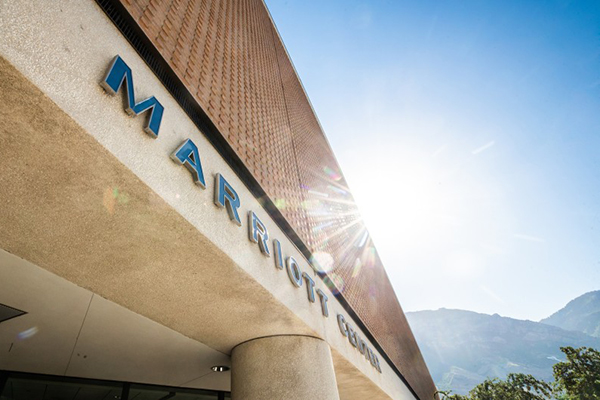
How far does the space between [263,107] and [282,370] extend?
4.81 metres

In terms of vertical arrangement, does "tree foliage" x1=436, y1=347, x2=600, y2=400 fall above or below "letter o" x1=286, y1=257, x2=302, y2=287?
below

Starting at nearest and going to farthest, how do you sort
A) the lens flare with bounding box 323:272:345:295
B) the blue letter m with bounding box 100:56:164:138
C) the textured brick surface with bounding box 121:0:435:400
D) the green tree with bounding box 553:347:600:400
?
1. the blue letter m with bounding box 100:56:164:138
2. the textured brick surface with bounding box 121:0:435:400
3. the lens flare with bounding box 323:272:345:295
4. the green tree with bounding box 553:347:600:400

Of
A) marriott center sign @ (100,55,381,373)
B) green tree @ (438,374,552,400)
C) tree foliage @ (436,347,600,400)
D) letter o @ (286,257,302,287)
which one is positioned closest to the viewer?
marriott center sign @ (100,55,381,373)

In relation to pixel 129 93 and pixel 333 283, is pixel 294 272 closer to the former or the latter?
pixel 333 283

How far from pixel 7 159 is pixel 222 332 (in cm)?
333

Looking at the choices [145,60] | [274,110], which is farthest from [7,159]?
[274,110]

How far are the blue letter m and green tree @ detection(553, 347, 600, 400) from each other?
33.2 m

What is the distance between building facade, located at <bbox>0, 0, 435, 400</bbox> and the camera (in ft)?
7.20

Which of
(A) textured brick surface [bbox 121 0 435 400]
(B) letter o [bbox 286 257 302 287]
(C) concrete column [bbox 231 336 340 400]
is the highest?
(A) textured brick surface [bbox 121 0 435 400]

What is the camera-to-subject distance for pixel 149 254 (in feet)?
10.3

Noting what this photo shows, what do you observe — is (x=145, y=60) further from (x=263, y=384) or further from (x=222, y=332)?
(x=263, y=384)

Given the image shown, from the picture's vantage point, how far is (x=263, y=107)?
6766mm

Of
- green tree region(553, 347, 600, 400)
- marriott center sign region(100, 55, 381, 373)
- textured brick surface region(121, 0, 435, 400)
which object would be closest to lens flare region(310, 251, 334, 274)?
textured brick surface region(121, 0, 435, 400)

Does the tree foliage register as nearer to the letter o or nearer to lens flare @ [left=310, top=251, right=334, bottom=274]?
lens flare @ [left=310, top=251, right=334, bottom=274]
